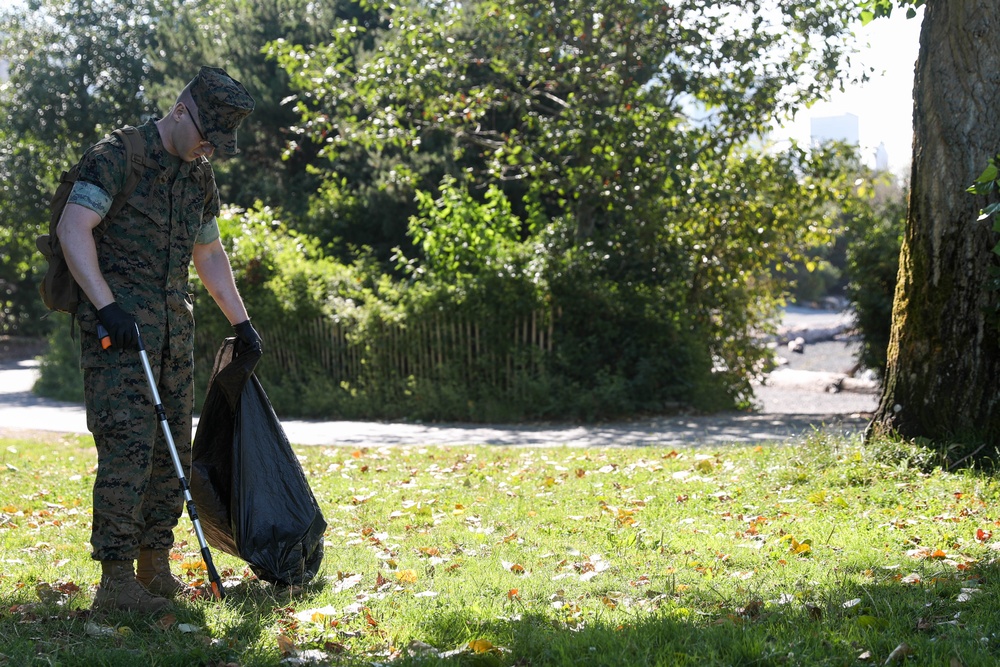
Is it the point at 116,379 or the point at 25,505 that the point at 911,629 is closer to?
the point at 116,379

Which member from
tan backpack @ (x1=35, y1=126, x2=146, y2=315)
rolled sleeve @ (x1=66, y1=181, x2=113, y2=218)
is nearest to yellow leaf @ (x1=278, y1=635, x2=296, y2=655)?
tan backpack @ (x1=35, y1=126, x2=146, y2=315)

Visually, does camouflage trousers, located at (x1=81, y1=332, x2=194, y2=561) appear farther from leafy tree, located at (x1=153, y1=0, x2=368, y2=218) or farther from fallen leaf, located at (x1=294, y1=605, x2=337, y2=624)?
leafy tree, located at (x1=153, y1=0, x2=368, y2=218)

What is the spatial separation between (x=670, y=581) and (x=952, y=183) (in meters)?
3.98

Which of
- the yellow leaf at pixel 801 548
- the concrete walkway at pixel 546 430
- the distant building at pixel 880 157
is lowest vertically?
the yellow leaf at pixel 801 548

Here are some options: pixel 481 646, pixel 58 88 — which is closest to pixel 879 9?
pixel 481 646

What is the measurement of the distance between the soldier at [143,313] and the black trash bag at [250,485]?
20 cm

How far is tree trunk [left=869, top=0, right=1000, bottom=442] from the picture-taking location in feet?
22.8

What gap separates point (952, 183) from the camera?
7.04 metres

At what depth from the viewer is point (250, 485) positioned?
15.4 ft

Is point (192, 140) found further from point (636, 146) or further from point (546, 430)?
point (636, 146)

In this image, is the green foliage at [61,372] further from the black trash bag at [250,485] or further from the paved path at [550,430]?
the black trash bag at [250,485]

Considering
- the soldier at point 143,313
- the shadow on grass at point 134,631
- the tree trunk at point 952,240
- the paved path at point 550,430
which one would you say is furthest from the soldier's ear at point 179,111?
the paved path at point 550,430

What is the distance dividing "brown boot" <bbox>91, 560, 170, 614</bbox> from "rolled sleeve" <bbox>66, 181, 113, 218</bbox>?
1.47 meters

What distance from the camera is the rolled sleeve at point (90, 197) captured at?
13.8 ft
